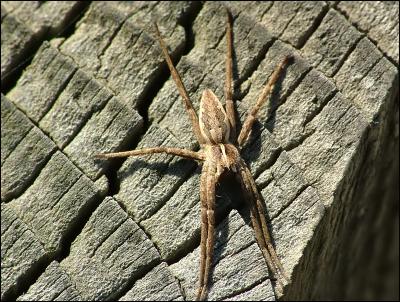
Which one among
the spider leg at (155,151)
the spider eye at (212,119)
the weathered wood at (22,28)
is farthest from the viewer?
the weathered wood at (22,28)

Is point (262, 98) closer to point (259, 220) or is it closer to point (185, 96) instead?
point (185, 96)

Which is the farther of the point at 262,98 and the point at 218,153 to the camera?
the point at 218,153

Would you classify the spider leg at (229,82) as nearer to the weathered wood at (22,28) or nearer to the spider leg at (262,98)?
the spider leg at (262,98)

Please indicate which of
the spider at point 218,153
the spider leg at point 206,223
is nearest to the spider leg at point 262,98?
the spider at point 218,153

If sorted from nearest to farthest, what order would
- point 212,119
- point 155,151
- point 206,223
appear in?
1. point 206,223
2. point 155,151
3. point 212,119

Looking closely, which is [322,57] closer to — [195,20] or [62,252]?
[195,20]

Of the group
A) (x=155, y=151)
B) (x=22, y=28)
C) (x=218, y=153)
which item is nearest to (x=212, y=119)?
(x=218, y=153)
